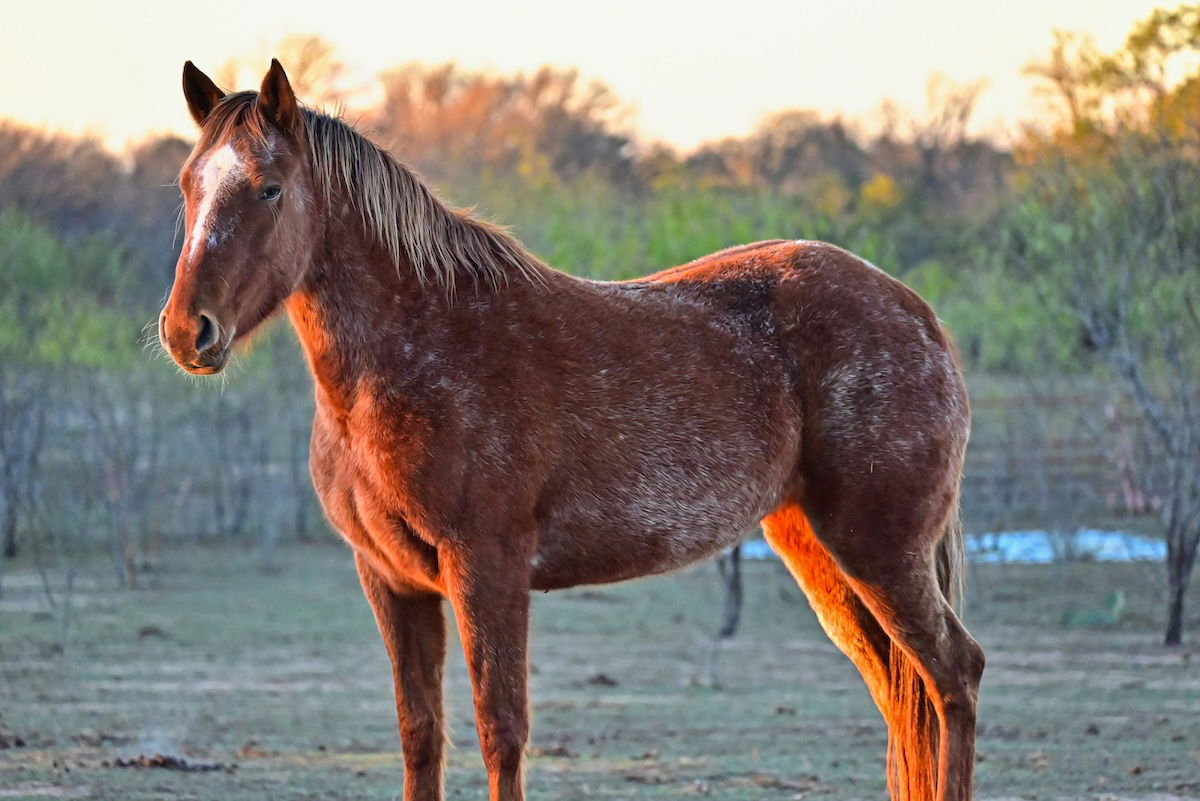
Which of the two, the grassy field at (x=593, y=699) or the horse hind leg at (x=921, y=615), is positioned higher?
the horse hind leg at (x=921, y=615)

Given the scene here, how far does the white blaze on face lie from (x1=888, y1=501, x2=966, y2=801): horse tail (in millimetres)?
3077

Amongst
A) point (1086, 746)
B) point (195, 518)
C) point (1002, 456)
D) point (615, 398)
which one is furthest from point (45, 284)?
point (615, 398)

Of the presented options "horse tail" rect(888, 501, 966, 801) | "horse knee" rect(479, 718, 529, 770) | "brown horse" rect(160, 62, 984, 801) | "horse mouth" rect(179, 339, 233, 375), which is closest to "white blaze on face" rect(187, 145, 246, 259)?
"brown horse" rect(160, 62, 984, 801)

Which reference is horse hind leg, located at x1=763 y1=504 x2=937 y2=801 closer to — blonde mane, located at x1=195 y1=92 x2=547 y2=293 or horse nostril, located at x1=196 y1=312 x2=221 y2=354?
blonde mane, located at x1=195 y1=92 x2=547 y2=293

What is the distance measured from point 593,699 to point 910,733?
6.65m

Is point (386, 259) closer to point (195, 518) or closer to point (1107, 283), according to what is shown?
point (1107, 283)

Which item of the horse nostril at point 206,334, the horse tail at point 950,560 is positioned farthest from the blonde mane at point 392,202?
the horse tail at point 950,560

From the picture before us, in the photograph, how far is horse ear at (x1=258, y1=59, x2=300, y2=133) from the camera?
4863 mm

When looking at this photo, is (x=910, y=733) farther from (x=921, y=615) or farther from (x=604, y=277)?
(x=604, y=277)

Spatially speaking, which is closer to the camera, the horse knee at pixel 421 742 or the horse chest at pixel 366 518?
the horse chest at pixel 366 518

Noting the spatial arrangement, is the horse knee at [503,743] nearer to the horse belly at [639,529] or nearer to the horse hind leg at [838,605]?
the horse belly at [639,529]

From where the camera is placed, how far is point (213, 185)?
4.80m

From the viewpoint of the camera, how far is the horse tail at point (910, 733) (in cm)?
584

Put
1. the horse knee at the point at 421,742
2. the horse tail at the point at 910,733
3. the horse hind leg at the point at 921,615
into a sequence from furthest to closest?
the horse tail at the point at 910,733 < the horse hind leg at the point at 921,615 < the horse knee at the point at 421,742
